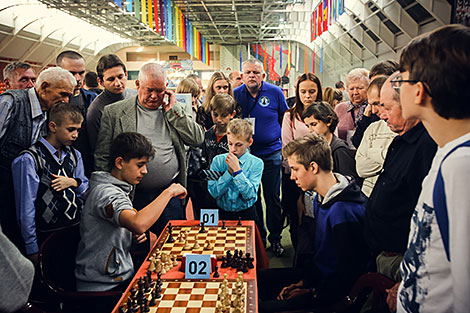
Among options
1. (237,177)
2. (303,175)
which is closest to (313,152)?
(303,175)

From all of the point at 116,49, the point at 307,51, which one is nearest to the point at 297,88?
the point at 307,51

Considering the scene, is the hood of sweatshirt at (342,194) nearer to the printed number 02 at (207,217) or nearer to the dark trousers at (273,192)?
the printed number 02 at (207,217)

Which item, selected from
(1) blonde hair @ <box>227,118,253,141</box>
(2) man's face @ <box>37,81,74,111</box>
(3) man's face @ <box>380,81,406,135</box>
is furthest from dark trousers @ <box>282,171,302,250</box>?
(2) man's face @ <box>37,81,74,111</box>

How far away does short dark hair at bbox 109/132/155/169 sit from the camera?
2.27 meters

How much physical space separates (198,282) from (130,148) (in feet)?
3.08

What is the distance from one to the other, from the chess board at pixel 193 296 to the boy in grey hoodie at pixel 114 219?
37 centimetres

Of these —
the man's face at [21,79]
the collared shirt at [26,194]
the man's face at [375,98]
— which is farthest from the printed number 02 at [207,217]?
the man's face at [21,79]

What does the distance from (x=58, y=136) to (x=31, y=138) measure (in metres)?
0.18

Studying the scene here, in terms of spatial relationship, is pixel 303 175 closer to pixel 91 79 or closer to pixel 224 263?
pixel 224 263

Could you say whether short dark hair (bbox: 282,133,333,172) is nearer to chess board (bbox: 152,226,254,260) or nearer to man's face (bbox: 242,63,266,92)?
chess board (bbox: 152,226,254,260)

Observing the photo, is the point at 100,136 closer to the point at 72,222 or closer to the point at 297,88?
the point at 72,222

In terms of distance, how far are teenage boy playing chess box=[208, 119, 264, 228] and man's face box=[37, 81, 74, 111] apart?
51.0 inches

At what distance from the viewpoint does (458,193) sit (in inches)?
38.0

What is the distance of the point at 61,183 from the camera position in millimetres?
2461
